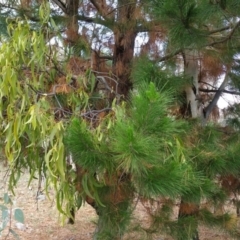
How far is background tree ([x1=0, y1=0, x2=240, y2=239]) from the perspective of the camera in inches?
64.8

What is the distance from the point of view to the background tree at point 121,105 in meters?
1.65

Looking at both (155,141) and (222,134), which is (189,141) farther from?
(155,141)

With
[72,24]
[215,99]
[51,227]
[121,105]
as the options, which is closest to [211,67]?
[215,99]

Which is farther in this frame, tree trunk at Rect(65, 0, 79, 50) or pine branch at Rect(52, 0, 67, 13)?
pine branch at Rect(52, 0, 67, 13)

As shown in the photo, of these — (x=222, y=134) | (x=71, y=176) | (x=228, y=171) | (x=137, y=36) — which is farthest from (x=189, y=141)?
(x=137, y=36)

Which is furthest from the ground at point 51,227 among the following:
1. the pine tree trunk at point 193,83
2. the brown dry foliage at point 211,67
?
the brown dry foliage at point 211,67

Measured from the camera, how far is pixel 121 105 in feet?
6.58

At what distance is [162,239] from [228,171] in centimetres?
113

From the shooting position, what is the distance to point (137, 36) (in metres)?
2.90

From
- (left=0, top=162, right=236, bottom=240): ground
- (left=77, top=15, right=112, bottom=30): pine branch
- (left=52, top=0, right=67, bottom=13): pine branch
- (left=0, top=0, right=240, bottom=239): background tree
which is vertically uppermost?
(left=52, top=0, right=67, bottom=13): pine branch

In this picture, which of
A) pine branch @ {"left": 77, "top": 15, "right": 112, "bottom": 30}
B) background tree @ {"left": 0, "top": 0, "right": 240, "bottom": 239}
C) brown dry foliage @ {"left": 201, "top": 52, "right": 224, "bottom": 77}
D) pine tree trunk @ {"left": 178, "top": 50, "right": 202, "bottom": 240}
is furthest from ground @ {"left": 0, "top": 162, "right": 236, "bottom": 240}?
pine branch @ {"left": 77, "top": 15, "right": 112, "bottom": 30}

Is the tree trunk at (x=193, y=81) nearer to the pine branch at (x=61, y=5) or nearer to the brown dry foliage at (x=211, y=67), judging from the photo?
the brown dry foliage at (x=211, y=67)

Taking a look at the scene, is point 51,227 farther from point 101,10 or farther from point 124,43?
point 101,10

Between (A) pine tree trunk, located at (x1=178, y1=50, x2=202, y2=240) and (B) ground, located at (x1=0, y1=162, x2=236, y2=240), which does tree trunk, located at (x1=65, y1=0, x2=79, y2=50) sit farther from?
(B) ground, located at (x1=0, y1=162, x2=236, y2=240)
